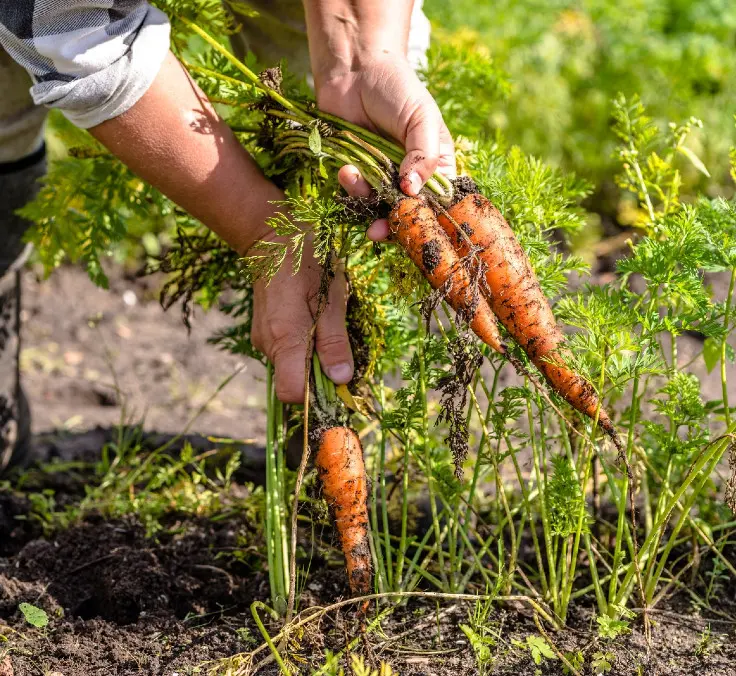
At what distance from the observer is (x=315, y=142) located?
1.71 metres

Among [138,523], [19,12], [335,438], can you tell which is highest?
[19,12]

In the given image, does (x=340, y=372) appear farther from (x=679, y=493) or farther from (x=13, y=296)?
(x=13, y=296)

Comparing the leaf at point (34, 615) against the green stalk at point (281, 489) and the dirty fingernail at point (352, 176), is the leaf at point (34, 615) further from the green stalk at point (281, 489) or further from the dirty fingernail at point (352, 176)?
the dirty fingernail at point (352, 176)

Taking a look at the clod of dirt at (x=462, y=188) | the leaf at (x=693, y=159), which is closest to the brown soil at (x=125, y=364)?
the clod of dirt at (x=462, y=188)

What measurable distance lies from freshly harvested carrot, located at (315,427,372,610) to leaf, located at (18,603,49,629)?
636 millimetres

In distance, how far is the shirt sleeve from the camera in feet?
5.43

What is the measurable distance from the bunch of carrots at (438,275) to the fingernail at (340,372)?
3 cm

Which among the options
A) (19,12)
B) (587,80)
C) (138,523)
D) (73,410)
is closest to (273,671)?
(138,523)

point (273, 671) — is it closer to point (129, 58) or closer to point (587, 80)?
point (129, 58)

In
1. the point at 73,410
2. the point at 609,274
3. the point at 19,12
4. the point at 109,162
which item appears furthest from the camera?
the point at 609,274

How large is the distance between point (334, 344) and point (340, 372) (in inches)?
2.4

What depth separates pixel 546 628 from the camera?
1.83 meters

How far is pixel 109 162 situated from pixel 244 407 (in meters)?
1.32

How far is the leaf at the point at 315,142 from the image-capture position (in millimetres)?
1705
